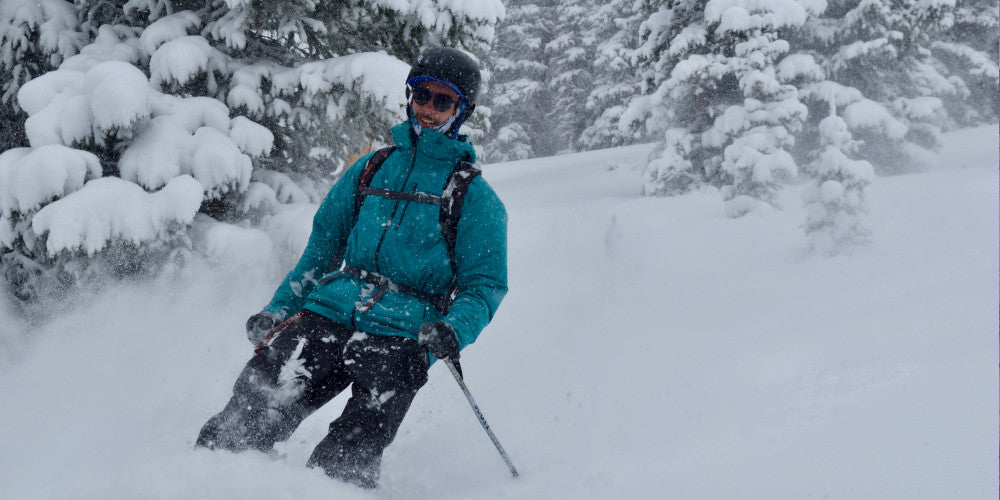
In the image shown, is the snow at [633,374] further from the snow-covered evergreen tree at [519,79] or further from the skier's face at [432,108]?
the snow-covered evergreen tree at [519,79]

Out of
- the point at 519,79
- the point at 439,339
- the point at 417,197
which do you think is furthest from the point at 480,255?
the point at 519,79

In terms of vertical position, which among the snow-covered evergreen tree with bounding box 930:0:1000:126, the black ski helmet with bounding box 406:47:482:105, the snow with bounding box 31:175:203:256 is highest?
the black ski helmet with bounding box 406:47:482:105

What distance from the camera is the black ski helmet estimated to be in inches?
149

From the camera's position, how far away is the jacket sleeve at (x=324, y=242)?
3838mm

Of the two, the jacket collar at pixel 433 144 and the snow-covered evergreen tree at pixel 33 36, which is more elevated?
the jacket collar at pixel 433 144

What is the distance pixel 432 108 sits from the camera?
3.76 m

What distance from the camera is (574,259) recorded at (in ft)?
32.2

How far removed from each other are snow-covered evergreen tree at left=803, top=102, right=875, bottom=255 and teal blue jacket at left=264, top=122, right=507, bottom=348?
19.9ft

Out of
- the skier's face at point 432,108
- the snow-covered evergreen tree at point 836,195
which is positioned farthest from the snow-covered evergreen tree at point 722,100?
the skier's face at point 432,108

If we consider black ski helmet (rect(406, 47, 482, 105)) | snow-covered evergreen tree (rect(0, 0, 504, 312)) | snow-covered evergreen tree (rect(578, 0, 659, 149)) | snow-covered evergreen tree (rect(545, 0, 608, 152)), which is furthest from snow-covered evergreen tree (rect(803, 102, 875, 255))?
snow-covered evergreen tree (rect(545, 0, 608, 152))

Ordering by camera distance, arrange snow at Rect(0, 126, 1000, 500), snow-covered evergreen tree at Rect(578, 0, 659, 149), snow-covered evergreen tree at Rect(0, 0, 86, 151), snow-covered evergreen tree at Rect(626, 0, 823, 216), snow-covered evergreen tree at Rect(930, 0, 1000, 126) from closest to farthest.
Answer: snow at Rect(0, 126, 1000, 500), snow-covered evergreen tree at Rect(0, 0, 86, 151), snow-covered evergreen tree at Rect(626, 0, 823, 216), snow-covered evergreen tree at Rect(930, 0, 1000, 126), snow-covered evergreen tree at Rect(578, 0, 659, 149)

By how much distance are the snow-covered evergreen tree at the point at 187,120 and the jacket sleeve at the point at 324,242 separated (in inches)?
109

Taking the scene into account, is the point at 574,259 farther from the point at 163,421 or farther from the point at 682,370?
the point at 163,421

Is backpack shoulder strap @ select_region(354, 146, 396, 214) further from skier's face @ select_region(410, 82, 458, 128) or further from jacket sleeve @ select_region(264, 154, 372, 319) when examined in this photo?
skier's face @ select_region(410, 82, 458, 128)
